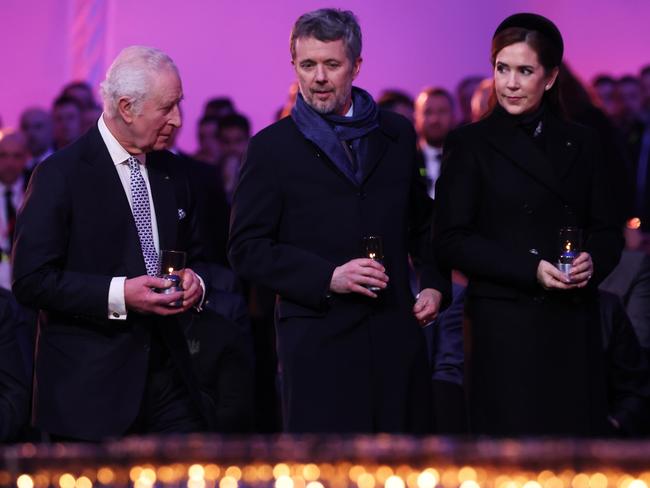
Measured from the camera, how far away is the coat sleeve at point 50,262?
4203 mm

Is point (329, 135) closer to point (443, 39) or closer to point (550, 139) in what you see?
point (550, 139)

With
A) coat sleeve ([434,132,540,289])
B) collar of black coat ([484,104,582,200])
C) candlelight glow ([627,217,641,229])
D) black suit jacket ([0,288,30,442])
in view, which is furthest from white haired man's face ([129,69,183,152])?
candlelight glow ([627,217,641,229])

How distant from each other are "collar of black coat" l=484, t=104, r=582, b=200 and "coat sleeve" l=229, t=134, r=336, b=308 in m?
0.74

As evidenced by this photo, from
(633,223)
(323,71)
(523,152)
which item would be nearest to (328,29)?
(323,71)

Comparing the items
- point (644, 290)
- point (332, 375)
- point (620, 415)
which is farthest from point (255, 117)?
point (332, 375)

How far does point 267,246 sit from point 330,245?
195mm

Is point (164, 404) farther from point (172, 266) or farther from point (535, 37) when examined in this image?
point (535, 37)

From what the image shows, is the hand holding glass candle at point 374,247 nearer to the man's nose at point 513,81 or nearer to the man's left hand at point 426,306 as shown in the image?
the man's left hand at point 426,306

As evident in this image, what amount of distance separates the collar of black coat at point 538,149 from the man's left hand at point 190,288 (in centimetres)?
108

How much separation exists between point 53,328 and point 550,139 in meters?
1.70

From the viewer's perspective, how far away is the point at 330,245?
4438mm

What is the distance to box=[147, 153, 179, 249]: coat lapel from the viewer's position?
14.6ft

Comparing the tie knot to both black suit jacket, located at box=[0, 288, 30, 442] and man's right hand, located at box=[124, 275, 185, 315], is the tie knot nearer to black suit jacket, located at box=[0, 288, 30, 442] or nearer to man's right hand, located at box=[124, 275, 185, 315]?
man's right hand, located at box=[124, 275, 185, 315]

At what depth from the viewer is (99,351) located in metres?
4.32
